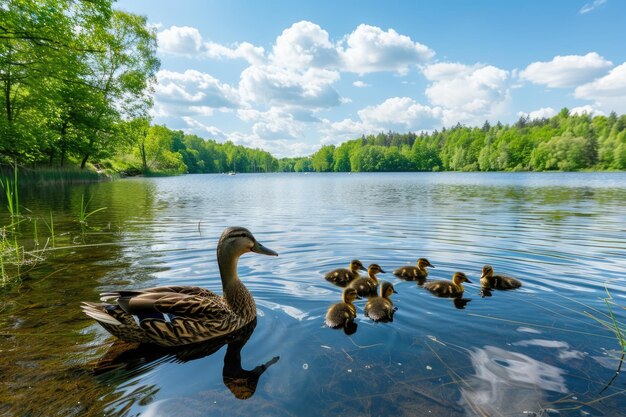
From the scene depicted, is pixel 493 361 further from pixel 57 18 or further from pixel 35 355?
pixel 57 18

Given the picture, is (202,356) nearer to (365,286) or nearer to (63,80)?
(365,286)

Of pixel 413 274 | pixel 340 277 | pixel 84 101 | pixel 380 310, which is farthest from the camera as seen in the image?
pixel 84 101

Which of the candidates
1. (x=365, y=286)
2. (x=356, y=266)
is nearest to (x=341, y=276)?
(x=356, y=266)

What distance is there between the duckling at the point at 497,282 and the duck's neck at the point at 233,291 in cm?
436

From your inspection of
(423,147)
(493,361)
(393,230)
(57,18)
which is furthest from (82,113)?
(423,147)

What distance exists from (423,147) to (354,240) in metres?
175

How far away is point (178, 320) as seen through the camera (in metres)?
4.19

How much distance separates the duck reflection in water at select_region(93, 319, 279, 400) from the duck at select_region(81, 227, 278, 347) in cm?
10

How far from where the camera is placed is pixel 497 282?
6562 mm

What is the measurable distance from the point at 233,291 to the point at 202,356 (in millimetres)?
1016

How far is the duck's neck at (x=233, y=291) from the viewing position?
491 centimetres

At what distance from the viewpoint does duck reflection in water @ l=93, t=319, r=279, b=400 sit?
362cm

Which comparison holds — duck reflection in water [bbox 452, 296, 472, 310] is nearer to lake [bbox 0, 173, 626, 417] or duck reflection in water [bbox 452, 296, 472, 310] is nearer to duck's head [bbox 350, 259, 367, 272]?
lake [bbox 0, 173, 626, 417]

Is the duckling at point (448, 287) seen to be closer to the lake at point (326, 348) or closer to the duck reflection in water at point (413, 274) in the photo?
the lake at point (326, 348)
